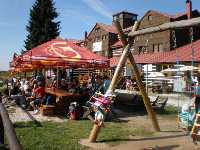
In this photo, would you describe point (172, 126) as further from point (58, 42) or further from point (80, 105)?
point (58, 42)

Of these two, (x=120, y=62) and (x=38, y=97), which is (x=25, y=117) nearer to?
(x=38, y=97)

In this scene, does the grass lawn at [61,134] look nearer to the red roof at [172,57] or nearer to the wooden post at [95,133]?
the wooden post at [95,133]

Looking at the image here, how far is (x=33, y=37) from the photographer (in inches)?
2055

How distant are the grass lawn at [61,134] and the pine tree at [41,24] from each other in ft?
129

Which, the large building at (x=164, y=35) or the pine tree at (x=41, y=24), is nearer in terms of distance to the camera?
the large building at (x=164, y=35)

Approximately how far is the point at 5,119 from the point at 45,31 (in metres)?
49.2

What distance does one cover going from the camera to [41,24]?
175 ft

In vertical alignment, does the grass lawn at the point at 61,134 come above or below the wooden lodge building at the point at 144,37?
below

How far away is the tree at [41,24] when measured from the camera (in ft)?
169

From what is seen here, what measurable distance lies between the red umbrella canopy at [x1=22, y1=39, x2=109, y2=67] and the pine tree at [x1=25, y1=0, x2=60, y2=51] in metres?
33.9

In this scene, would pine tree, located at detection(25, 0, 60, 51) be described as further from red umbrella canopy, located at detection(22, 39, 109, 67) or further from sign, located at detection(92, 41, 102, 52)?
red umbrella canopy, located at detection(22, 39, 109, 67)

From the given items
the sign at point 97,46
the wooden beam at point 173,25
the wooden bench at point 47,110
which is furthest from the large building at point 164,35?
the wooden beam at point 173,25

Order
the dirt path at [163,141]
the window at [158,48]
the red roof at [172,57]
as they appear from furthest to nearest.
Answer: the window at [158,48] → the red roof at [172,57] → the dirt path at [163,141]

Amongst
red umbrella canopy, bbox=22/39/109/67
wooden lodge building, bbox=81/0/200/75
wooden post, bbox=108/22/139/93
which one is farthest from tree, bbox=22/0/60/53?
wooden post, bbox=108/22/139/93
